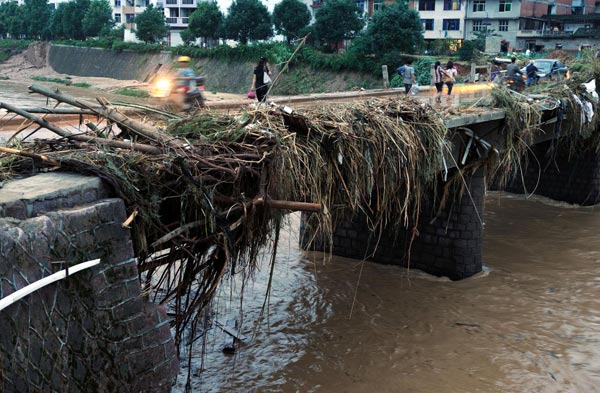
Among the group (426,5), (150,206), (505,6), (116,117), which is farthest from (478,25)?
(150,206)

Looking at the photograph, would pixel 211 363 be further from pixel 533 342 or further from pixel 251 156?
pixel 533 342

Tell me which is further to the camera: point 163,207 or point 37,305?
point 163,207

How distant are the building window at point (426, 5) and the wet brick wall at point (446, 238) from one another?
4239 cm

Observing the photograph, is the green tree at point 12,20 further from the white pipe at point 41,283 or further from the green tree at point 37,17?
the white pipe at point 41,283

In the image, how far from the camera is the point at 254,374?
27.7ft

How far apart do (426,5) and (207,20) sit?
60.4 feet

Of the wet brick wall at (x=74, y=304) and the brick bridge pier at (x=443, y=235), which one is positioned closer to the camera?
the wet brick wall at (x=74, y=304)

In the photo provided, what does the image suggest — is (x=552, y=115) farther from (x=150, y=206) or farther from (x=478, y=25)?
(x=478, y=25)

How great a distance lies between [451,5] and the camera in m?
50.7

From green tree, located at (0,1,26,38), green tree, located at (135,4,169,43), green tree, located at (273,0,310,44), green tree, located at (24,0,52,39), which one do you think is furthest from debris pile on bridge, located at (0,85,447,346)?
green tree, located at (0,1,26,38)

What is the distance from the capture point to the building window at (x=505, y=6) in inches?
1935

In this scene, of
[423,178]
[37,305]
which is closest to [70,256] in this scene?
[37,305]

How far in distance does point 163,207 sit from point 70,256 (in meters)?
1.25

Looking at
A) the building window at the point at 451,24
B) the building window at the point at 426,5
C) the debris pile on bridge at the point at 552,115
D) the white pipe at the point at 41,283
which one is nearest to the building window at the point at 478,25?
the building window at the point at 451,24
